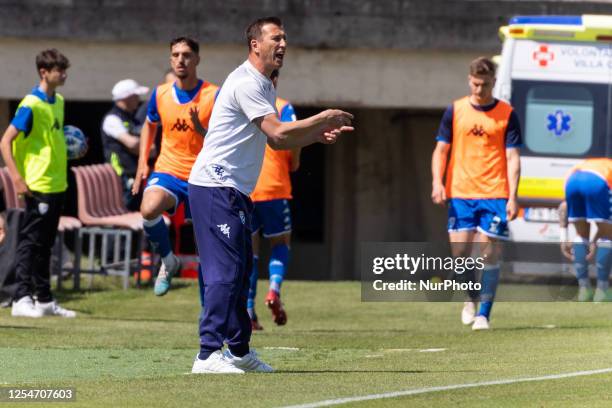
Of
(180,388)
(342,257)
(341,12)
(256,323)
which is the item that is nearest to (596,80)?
(341,12)

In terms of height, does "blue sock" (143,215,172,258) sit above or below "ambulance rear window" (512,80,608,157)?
below

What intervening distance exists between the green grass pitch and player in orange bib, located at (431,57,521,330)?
26.5 inches

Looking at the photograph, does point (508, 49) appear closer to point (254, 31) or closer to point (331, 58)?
point (331, 58)

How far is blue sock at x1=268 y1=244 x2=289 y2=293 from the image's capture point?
44.5 feet

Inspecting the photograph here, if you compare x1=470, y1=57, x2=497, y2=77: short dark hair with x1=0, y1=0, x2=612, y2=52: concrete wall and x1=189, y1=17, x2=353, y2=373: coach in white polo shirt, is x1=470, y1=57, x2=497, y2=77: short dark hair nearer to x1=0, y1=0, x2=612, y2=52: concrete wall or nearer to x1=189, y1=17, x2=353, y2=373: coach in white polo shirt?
x1=189, y1=17, x2=353, y2=373: coach in white polo shirt

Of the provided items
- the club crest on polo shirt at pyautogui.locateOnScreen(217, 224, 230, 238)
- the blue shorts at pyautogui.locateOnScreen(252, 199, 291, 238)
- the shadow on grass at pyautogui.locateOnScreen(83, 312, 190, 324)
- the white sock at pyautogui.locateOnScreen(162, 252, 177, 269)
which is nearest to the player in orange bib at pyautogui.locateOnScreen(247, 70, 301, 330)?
the blue shorts at pyautogui.locateOnScreen(252, 199, 291, 238)

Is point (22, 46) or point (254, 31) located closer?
point (254, 31)

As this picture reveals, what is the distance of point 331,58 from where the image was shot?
907 inches

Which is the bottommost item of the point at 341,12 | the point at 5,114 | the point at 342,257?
the point at 342,257

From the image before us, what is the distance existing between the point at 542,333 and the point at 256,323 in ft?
7.92

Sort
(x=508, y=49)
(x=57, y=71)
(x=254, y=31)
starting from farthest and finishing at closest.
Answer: (x=508, y=49), (x=57, y=71), (x=254, y=31)

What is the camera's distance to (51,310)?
583 inches

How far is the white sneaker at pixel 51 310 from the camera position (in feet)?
48.3

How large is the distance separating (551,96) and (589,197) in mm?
2421
